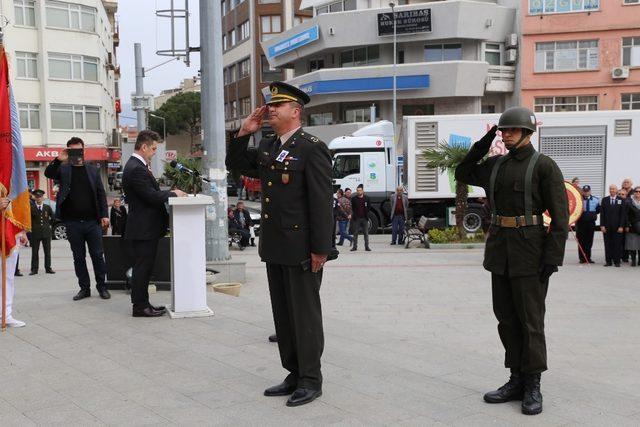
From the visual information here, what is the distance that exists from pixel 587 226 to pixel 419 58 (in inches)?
1114

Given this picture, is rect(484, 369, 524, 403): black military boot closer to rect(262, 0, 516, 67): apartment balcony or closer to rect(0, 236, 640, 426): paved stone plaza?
rect(0, 236, 640, 426): paved stone plaza

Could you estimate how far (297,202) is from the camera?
455cm

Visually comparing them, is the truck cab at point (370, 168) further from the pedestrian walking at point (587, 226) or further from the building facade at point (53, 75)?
the building facade at point (53, 75)

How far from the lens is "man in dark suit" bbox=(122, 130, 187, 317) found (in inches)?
273

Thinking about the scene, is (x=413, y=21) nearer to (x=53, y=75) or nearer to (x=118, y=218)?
(x=53, y=75)

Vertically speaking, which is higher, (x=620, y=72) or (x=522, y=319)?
(x=620, y=72)

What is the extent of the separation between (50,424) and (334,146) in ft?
65.6

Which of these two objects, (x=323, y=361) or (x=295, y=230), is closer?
(x=295, y=230)

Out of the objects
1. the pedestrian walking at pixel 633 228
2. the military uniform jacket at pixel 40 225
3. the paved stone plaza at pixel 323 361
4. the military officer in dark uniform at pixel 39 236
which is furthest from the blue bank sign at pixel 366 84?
the paved stone plaza at pixel 323 361

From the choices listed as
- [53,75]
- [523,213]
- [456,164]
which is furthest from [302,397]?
[53,75]

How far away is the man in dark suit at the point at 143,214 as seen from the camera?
6.94 m

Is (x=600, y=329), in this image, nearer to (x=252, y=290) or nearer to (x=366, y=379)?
(x=366, y=379)

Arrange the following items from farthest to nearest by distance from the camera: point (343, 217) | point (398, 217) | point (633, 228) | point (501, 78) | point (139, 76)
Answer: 1. point (501, 78)
2. point (139, 76)
3. point (343, 217)
4. point (398, 217)
5. point (633, 228)

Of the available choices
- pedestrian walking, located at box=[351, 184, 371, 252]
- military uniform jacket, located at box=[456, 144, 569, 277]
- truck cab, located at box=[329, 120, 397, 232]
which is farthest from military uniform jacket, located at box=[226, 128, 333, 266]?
truck cab, located at box=[329, 120, 397, 232]
